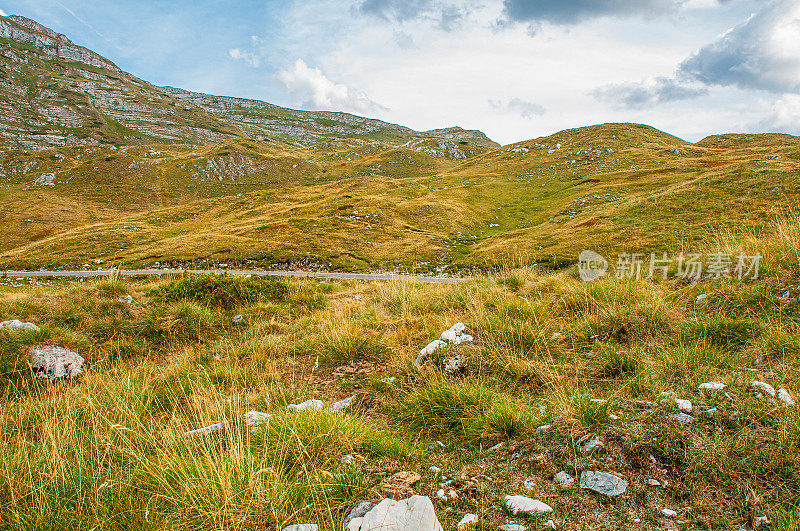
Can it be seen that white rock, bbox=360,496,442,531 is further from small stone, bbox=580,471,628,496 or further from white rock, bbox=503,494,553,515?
small stone, bbox=580,471,628,496

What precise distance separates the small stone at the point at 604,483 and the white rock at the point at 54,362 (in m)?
8.00

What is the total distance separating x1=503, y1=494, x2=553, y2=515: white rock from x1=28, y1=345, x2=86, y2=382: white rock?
7.45 m

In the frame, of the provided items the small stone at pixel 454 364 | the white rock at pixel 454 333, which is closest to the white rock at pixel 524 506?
the small stone at pixel 454 364

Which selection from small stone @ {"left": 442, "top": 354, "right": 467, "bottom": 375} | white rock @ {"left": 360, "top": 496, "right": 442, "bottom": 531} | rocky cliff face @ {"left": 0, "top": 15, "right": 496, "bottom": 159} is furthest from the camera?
rocky cliff face @ {"left": 0, "top": 15, "right": 496, "bottom": 159}

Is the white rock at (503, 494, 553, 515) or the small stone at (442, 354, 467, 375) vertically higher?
the small stone at (442, 354, 467, 375)

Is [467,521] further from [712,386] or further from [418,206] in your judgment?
[418,206]

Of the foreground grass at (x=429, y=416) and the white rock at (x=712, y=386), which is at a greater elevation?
the white rock at (x=712, y=386)

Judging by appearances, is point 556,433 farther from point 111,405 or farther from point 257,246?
point 257,246

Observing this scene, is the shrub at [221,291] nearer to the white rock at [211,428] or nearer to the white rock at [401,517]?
the white rock at [211,428]

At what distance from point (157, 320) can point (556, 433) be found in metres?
8.62

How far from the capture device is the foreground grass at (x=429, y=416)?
2.73 m

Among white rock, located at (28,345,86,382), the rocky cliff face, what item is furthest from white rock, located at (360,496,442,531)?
the rocky cliff face

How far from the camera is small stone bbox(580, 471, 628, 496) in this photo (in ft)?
9.47

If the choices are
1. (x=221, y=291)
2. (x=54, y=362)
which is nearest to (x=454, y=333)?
(x=54, y=362)
